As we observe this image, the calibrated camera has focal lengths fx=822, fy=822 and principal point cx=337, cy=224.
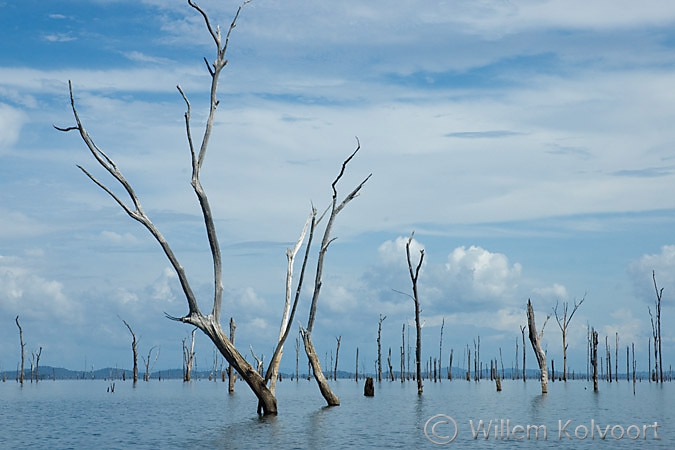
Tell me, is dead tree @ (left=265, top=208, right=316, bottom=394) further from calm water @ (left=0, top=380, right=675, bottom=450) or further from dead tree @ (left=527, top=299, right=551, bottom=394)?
dead tree @ (left=527, top=299, right=551, bottom=394)

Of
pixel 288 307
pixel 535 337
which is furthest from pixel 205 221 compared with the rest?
pixel 535 337

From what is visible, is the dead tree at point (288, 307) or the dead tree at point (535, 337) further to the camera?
the dead tree at point (535, 337)

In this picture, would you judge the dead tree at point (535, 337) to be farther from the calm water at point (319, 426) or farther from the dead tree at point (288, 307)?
the dead tree at point (288, 307)

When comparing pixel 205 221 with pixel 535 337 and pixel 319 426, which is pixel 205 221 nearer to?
pixel 319 426

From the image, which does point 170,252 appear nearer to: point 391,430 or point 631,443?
point 391,430

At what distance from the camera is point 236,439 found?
80.3 ft

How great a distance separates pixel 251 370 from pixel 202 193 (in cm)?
673

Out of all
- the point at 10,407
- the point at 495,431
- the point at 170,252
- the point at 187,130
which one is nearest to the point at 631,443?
the point at 495,431

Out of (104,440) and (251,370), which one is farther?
(251,370)

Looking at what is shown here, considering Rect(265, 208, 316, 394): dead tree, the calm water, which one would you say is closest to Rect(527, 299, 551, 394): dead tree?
the calm water

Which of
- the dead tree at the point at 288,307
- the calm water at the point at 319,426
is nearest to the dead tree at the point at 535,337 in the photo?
the calm water at the point at 319,426

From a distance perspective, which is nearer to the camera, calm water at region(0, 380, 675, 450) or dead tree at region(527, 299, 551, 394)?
calm water at region(0, 380, 675, 450)

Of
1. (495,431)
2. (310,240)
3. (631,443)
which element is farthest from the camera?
(310,240)

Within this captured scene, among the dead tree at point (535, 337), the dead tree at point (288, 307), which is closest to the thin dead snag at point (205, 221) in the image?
the dead tree at point (288, 307)
